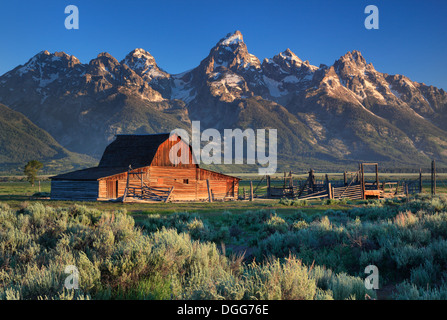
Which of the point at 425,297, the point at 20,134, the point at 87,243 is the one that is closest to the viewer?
the point at 425,297

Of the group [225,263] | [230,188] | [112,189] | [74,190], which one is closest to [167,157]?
[112,189]

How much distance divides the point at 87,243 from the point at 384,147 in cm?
20893

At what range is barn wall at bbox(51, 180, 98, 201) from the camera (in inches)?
1131

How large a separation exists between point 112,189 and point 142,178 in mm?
2685

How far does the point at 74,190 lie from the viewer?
29859 mm

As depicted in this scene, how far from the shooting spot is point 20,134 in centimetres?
16325

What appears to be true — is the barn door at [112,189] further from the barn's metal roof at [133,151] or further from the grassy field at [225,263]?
the grassy field at [225,263]

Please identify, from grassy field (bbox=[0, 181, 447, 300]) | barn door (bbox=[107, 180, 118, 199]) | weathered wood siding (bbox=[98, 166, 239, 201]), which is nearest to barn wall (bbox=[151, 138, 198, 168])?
weathered wood siding (bbox=[98, 166, 239, 201])

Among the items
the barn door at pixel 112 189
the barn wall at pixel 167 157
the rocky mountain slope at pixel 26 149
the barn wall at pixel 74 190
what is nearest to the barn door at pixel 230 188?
the barn wall at pixel 167 157

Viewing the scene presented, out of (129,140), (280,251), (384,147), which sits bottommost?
(280,251)

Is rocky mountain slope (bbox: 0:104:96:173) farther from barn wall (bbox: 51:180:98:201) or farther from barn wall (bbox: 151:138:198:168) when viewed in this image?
barn wall (bbox: 151:138:198:168)

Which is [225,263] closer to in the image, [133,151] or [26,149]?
[133,151]
